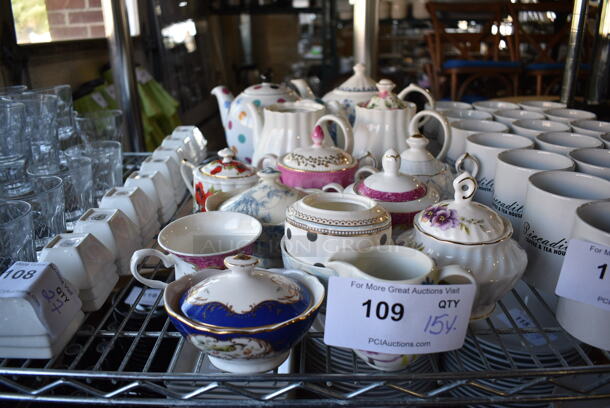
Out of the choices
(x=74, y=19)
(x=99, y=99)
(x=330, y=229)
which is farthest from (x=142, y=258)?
(x=74, y=19)

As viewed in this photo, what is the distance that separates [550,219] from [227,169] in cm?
43

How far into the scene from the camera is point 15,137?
2.64 feet

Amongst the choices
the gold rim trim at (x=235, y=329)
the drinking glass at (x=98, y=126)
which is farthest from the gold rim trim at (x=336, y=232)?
the drinking glass at (x=98, y=126)

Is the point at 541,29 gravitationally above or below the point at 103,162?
above

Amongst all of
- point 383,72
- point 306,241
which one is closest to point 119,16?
point 306,241

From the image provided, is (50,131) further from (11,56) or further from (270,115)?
(11,56)

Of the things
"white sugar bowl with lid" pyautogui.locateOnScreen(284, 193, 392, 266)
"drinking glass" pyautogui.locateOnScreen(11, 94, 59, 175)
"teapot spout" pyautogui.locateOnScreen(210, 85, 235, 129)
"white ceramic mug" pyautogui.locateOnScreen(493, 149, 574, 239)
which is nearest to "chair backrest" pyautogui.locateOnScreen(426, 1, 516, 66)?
"teapot spout" pyautogui.locateOnScreen(210, 85, 235, 129)

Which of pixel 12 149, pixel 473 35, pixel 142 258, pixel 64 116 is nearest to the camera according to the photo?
pixel 142 258

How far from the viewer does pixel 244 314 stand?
1.55ft

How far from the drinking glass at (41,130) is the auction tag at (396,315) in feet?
1.90

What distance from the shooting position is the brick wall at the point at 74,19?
1621 mm

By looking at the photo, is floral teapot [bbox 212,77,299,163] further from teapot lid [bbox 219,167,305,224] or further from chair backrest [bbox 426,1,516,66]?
chair backrest [bbox 426,1,516,66]

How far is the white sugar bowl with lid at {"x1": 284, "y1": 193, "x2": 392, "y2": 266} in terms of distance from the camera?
55 cm

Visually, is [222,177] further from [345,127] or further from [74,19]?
[74,19]
